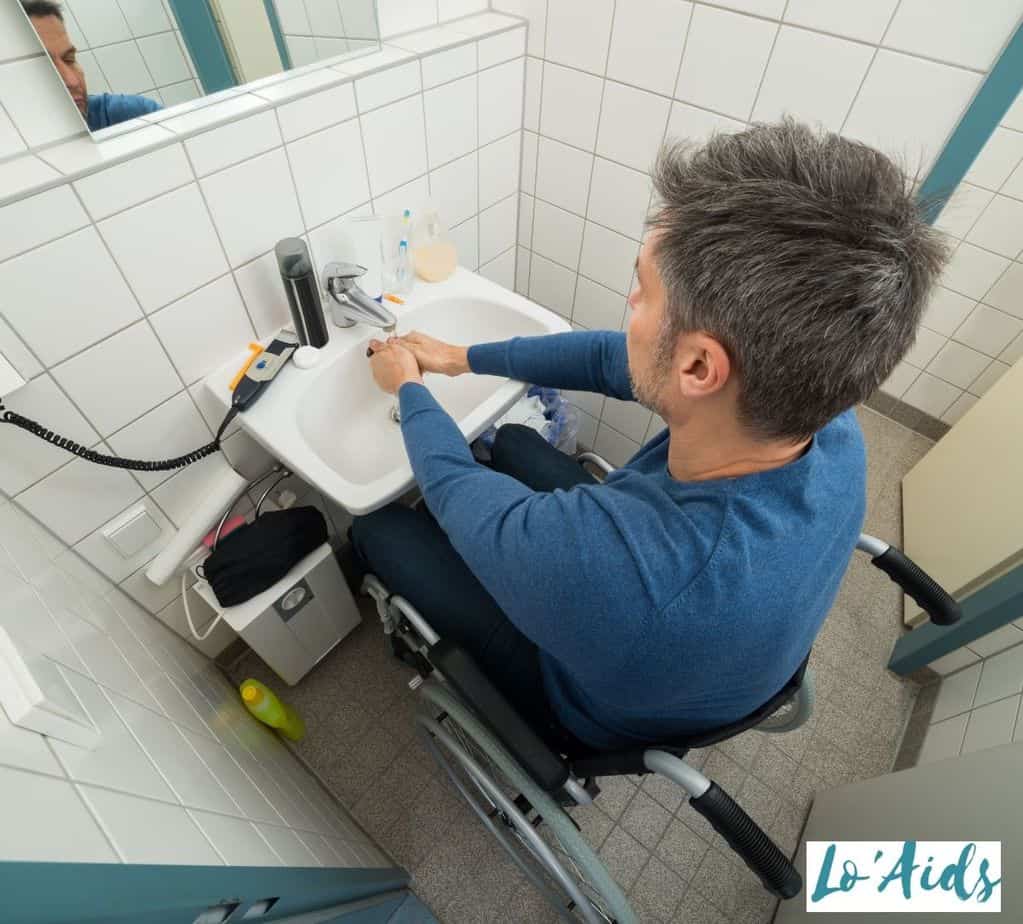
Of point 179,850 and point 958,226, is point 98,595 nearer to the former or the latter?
point 179,850

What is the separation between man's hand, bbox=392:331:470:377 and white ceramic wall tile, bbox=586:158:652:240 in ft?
1.81

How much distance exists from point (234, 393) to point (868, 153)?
99 cm

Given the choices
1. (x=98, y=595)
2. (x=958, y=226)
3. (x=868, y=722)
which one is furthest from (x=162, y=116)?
(x=958, y=226)

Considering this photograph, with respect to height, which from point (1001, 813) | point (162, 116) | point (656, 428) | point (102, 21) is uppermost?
point (102, 21)

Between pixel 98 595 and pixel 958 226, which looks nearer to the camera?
pixel 98 595

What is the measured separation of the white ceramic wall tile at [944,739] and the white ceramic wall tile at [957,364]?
1.36 metres

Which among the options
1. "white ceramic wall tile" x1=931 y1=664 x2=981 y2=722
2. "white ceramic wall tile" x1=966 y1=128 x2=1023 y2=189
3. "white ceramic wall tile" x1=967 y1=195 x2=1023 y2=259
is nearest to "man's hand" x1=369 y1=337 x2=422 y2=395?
"white ceramic wall tile" x1=931 y1=664 x2=981 y2=722

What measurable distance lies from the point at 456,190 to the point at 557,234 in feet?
1.06

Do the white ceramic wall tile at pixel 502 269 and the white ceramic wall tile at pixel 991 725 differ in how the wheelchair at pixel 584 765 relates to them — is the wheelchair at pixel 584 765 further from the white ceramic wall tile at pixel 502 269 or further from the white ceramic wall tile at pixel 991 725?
the white ceramic wall tile at pixel 502 269

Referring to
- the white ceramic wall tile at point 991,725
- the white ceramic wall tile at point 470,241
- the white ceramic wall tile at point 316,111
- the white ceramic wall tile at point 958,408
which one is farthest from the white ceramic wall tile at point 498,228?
the white ceramic wall tile at point 958,408

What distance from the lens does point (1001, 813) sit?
909 mm

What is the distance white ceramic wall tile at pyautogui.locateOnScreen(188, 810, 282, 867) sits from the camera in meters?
0.57

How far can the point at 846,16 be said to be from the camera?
91 cm

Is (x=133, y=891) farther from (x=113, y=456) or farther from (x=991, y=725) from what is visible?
(x=991, y=725)
